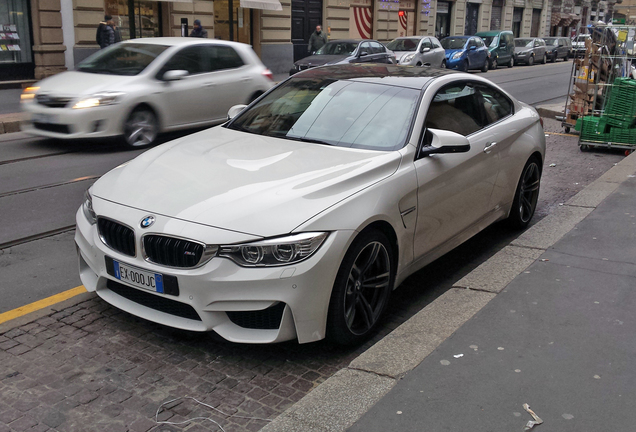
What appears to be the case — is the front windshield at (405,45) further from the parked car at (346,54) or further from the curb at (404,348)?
the curb at (404,348)

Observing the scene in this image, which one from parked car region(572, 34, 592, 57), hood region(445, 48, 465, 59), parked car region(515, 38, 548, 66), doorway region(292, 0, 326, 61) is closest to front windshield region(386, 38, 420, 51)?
hood region(445, 48, 465, 59)

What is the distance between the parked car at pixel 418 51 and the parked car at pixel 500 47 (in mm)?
6910

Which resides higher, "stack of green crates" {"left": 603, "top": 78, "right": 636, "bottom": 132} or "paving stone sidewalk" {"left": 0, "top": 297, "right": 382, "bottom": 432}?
"stack of green crates" {"left": 603, "top": 78, "right": 636, "bottom": 132}

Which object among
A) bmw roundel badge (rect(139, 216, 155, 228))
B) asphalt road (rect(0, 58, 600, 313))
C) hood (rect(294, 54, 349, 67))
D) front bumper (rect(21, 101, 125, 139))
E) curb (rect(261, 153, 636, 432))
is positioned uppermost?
bmw roundel badge (rect(139, 216, 155, 228))

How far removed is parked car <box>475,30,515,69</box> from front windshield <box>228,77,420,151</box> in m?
29.9

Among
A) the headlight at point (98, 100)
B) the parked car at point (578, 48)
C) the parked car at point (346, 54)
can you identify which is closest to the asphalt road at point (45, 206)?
the headlight at point (98, 100)

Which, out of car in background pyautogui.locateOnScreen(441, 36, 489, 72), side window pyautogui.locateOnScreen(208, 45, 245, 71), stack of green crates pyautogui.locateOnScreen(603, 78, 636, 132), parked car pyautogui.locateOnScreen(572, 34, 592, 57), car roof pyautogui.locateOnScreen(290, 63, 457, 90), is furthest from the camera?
car in background pyautogui.locateOnScreen(441, 36, 489, 72)

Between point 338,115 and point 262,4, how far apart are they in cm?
2070

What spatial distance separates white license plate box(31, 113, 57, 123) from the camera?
9.51 metres

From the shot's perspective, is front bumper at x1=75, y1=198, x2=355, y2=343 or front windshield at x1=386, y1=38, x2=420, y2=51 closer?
front bumper at x1=75, y1=198, x2=355, y2=343

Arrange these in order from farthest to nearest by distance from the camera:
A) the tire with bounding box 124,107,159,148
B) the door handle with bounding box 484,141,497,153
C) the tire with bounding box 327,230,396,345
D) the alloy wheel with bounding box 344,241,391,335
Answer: the tire with bounding box 124,107,159,148, the door handle with bounding box 484,141,497,153, the alloy wheel with bounding box 344,241,391,335, the tire with bounding box 327,230,396,345

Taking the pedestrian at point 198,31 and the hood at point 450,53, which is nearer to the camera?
the pedestrian at point 198,31

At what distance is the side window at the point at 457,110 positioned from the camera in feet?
15.8

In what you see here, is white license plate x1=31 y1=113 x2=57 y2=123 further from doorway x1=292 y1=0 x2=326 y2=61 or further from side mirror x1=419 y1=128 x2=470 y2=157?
doorway x1=292 y1=0 x2=326 y2=61
